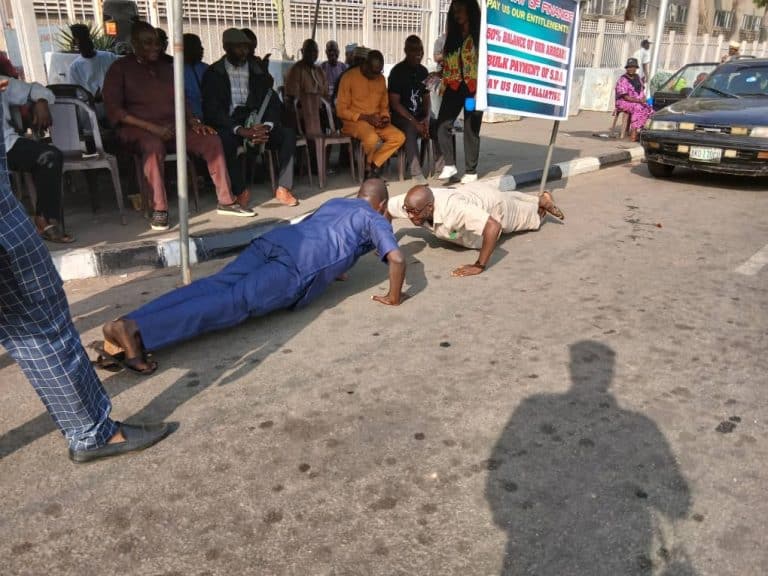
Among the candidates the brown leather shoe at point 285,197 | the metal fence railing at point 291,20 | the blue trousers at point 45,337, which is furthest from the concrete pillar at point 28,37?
the blue trousers at point 45,337

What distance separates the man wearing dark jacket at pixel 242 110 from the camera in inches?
241

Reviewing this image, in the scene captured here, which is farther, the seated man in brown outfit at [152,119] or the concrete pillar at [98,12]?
the concrete pillar at [98,12]

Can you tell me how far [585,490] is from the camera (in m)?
2.32

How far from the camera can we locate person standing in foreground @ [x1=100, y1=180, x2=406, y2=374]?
314 centimetres

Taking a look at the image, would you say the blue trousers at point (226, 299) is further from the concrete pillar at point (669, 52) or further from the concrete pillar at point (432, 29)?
the concrete pillar at point (669, 52)

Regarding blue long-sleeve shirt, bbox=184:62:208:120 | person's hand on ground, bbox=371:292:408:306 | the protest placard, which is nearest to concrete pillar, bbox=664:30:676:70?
the protest placard

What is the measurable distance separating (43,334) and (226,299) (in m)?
1.23

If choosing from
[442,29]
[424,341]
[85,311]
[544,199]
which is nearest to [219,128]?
[85,311]

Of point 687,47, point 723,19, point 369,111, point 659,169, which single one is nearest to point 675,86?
point 659,169

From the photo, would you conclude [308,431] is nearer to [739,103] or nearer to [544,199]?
[544,199]

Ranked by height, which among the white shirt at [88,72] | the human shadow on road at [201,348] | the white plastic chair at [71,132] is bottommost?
the human shadow on road at [201,348]

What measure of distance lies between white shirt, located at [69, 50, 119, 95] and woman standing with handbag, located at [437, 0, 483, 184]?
423 centimetres

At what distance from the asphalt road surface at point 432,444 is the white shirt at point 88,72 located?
4954mm

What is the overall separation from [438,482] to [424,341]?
1.24 m
